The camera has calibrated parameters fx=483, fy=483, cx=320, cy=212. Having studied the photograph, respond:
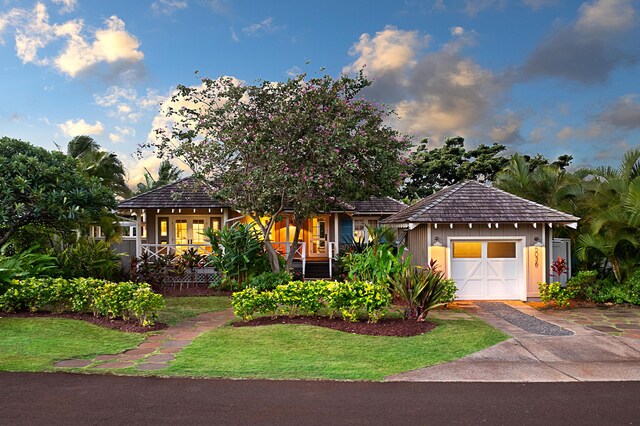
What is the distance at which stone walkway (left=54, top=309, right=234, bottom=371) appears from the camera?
25.3 ft

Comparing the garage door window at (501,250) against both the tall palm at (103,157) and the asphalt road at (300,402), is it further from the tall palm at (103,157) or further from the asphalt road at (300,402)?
the tall palm at (103,157)

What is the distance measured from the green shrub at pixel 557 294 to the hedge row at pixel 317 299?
622cm

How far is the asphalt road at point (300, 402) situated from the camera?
550cm

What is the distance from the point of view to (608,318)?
41.0 ft

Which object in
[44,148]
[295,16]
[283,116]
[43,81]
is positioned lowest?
[44,148]

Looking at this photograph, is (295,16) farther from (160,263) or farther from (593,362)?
(593,362)

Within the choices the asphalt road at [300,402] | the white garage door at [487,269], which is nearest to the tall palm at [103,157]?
the white garage door at [487,269]

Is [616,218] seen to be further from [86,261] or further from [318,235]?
[86,261]

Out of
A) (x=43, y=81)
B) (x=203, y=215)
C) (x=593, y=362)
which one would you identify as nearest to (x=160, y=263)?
(x=203, y=215)

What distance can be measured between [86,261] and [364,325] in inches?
403

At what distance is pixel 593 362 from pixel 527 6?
10622 millimetres

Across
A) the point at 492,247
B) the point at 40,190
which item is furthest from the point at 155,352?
the point at 492,247

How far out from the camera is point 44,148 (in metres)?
13.5

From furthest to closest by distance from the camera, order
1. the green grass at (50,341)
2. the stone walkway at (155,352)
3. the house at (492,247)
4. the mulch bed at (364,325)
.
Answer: the house at (492,247) < the mulch bed at (364,325) < the green grass at (50,341) < the stone walkway at (155,352)
